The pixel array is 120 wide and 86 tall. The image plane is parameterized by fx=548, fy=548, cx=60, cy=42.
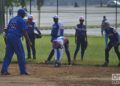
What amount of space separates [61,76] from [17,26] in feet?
6.79

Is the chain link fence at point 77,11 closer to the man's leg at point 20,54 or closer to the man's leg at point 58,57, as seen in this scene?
the man's leg at point 58,57

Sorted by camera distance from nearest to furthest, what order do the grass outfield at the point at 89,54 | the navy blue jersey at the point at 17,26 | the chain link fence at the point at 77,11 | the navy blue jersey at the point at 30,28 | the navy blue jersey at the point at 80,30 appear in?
the navy blue jersey at the point at 17,26
the grass outfield at the point at 89,54
the navy blue jersey at the point at 80,30
the navy blue jersey at the point at 30,28
the chain link fence at the point at 77,11

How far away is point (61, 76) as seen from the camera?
17031 mm

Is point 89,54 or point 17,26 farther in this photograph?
point 89,54

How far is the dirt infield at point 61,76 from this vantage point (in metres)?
15.0

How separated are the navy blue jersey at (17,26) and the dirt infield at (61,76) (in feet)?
4.32

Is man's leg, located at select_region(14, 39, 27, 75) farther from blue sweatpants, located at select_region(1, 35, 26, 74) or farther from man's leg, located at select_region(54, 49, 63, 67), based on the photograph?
man's leg, located at select_region(54, 49, 63, 67)

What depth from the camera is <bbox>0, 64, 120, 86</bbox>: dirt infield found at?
1497 centimetres

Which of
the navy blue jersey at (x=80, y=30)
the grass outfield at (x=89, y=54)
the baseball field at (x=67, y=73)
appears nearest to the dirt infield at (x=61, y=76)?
the baseball field at (x=67, y=73)

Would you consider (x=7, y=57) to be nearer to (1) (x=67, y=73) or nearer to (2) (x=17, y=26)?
(2) (x=17, y=26)

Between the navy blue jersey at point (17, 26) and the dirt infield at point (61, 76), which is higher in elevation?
the navy blue jersey at point (17, 26)

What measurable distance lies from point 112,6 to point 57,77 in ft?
142

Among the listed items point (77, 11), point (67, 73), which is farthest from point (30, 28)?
point (77, 11)

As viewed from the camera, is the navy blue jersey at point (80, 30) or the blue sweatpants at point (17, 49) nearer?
the blue sweatpants at point (17, 49)
